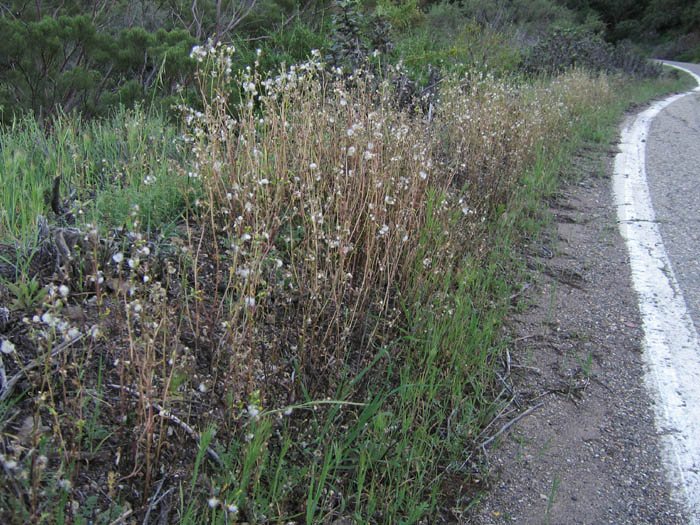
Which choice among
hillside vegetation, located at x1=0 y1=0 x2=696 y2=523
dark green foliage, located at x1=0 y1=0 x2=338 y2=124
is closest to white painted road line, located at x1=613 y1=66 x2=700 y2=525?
hillside vegetation, located at x1=0 y1=0 x2=696 y2=523

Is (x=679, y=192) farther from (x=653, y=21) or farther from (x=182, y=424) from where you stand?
(x=653, y=21)

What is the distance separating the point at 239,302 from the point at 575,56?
583 inches

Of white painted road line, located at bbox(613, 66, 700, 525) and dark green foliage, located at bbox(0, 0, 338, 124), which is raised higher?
dark green foliage, located at bbox(0, 0, 338, 124)

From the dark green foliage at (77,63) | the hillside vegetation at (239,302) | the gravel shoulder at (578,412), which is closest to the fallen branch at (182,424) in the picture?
the hillside vegetation at (239,302)

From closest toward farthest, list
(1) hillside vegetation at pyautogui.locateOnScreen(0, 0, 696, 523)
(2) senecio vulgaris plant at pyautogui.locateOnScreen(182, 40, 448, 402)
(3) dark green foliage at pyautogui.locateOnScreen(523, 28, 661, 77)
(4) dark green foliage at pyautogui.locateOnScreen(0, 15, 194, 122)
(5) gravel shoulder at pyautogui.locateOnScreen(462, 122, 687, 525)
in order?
(1) hillside vegetation at pyautogui.locateOnScreen(0, 0, 696, 523) → (5) gravel shoulder at pyautogui.locateOnScreen(462, 122, 687, 525) → (2) senecio vulgaris plant at pyautogui.locateOnScreen(182, 40, 448, 402) → (4) dark green foliage at pyautogui.locateOnScreen(0, 15, 194, 122) → (3) dark green foliage at pyautogui.locateOnScreen(523, 28, 661, 77)

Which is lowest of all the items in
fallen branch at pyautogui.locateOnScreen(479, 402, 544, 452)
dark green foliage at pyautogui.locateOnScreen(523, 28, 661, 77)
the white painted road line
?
fallen branch at pyautogui.locateOnScreen(479, 402, 544, 452)

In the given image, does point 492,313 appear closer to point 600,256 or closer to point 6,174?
point 600,256

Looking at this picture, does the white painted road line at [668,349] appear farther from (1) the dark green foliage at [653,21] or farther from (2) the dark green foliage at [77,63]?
(1) the dark green foliage at [653,21]

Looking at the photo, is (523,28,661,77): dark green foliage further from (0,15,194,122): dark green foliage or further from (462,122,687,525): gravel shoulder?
(462,122,687,525): gravel shoulder

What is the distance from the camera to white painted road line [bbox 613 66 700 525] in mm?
2351

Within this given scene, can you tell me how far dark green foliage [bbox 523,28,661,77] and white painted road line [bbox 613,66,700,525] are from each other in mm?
7682

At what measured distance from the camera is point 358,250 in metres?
3.37

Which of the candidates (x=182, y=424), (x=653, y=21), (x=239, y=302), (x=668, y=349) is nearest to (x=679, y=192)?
(x=668, y=349)

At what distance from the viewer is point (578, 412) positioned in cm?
268
